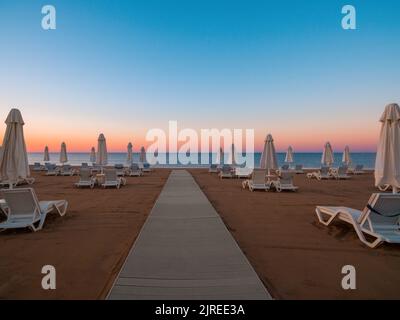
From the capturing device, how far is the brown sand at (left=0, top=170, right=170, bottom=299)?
2738 millimetres

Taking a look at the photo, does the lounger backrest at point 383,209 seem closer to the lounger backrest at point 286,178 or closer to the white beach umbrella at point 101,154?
the lounger backrest at point 286,178

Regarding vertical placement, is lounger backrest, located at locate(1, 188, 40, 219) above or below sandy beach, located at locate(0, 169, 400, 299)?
above

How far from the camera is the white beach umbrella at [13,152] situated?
5.88m

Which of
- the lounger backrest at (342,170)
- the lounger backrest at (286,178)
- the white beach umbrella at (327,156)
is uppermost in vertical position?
the white beach umbrella at (327,156)

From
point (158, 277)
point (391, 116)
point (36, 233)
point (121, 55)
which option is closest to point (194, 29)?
point (121, 55)

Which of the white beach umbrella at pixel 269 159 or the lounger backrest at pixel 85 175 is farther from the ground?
the white beach umbrella at pixel 269 159

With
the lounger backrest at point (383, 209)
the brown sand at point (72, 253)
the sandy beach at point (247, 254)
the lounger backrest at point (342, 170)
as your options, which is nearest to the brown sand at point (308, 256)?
the sandy beach at point (247, 254)

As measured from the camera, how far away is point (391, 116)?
499 centimetres

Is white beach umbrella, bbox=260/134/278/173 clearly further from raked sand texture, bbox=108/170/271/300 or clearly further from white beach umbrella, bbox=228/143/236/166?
white beach umbrella, bbox=228/143/236/166

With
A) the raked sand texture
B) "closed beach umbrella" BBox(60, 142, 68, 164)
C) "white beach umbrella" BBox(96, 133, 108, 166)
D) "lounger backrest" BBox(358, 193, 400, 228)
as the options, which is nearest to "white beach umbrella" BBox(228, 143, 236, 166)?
"white beach umbrella" BBox(96, 133, 108, 166)

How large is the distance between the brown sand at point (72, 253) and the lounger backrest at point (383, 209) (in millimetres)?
4308

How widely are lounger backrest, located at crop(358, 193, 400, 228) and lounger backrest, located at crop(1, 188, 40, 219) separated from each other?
6.45 m

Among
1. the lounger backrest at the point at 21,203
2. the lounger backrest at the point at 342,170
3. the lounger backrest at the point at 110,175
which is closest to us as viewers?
the lounger backrest at the point at 21,203
